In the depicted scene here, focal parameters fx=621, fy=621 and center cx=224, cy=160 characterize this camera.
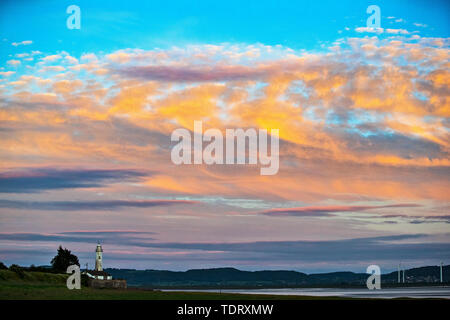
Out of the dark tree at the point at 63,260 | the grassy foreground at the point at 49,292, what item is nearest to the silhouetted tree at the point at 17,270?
the grassy foreground at the point at 49,292

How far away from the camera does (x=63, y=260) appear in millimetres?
151000

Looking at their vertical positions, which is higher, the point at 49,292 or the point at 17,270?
the point at 17,270

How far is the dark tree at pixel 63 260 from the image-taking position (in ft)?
490

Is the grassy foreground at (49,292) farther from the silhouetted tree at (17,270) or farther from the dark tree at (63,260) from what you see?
the dark tree at (63,260)

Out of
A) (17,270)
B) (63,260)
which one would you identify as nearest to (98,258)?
(63,260)

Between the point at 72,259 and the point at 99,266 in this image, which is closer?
the point at 72,259

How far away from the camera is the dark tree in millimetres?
149500

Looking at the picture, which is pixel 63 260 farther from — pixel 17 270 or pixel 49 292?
pixel 49 292
